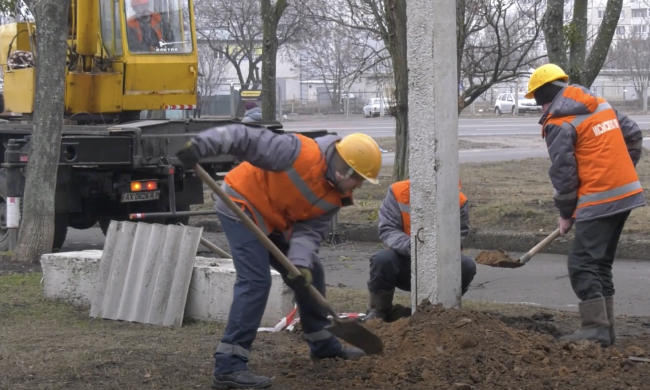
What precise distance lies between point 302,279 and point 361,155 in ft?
2.27

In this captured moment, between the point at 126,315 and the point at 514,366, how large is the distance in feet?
9.90

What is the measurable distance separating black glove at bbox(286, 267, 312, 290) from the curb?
5636mm

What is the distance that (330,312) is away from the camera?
503 cm

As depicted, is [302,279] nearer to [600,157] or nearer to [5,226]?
[600,157]

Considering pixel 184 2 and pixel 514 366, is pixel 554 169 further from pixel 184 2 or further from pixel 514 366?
pixel 184 2

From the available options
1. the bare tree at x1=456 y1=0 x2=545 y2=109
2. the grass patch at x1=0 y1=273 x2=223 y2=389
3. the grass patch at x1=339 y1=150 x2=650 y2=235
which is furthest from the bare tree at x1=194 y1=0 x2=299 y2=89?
the grass patch at x1=0 y1=273 x2=223 y2=389

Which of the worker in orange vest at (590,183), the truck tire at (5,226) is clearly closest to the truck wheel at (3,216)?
the truck tire at (5,226)

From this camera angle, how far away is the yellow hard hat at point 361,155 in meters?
4.64

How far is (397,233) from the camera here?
6.38 metres

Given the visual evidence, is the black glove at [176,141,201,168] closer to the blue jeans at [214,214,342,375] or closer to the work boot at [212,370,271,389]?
the blue jeans at [214,214,342,375]

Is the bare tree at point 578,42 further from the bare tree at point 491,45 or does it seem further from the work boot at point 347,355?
the work boot at point 347,355

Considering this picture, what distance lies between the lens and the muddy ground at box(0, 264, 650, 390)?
4812 mm

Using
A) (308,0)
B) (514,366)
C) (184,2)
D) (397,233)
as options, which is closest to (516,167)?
(308,0)

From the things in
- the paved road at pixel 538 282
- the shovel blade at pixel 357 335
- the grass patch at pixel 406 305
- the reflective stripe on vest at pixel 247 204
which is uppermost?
the reflective stripe on vest at pixel 247 204
